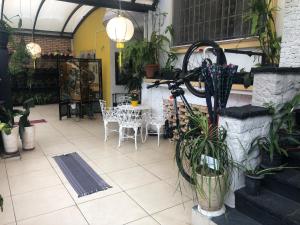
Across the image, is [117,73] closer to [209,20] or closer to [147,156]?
[209,20]

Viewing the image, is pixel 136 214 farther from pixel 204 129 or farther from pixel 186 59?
pixel 186 59

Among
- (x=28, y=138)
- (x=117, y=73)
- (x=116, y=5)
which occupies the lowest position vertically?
(x=28, y=138)

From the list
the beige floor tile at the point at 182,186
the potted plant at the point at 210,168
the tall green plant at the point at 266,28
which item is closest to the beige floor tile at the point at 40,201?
the beige floor tile at the point at 182,186

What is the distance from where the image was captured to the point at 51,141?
16.2ft

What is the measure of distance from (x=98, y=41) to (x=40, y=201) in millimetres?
6320

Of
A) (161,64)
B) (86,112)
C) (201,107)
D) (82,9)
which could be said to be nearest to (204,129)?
(201,107)

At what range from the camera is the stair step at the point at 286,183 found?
194 cm

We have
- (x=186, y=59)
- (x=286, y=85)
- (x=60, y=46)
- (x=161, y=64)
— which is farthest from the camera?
(x=60, y=46)

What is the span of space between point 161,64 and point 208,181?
3.79 m

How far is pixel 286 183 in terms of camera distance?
199cm

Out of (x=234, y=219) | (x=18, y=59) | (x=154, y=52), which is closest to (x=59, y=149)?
(x=154, y=52)

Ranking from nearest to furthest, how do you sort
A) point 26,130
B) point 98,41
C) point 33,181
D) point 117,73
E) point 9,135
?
1. point 33,181
2. point 9,135
3. point 26,130
4. point 117,73
5. point 98,41

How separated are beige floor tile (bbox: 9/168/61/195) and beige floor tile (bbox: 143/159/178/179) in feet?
4.21

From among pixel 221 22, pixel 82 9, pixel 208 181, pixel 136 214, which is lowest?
pixel 136 214
